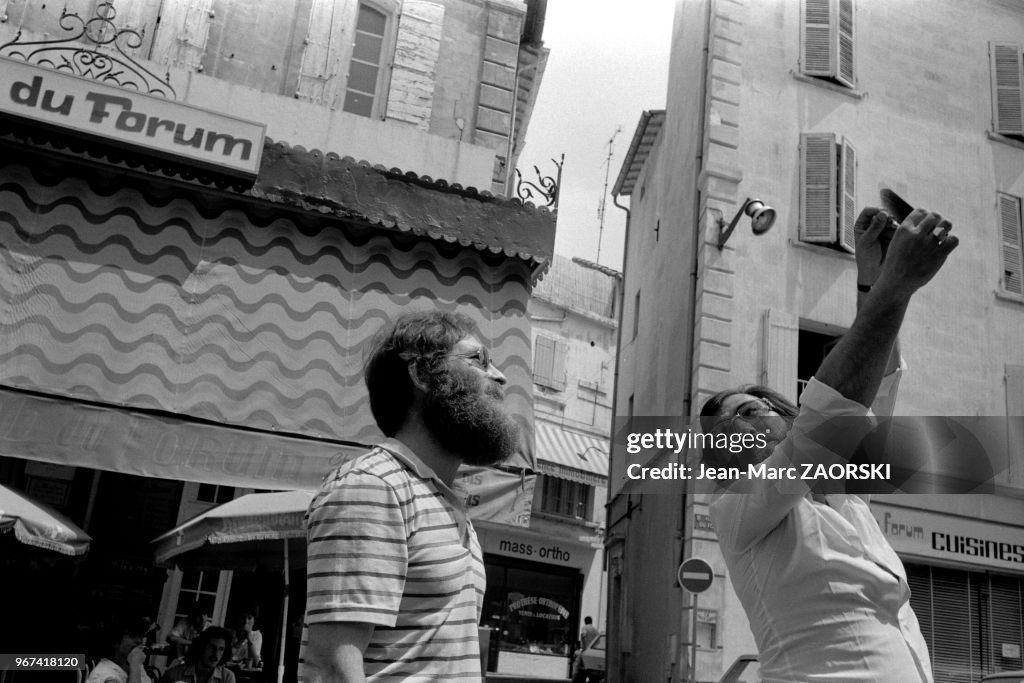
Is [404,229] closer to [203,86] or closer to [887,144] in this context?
[203,86]

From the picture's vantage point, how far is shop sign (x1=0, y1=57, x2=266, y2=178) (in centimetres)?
680

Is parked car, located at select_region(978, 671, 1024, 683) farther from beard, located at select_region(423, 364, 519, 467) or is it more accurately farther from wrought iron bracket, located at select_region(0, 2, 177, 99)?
wrought iron bracket, located at select_region(0, 2, 177, 99)

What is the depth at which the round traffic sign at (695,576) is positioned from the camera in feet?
33.9

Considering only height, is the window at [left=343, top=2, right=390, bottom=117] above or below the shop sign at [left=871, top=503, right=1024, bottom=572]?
above

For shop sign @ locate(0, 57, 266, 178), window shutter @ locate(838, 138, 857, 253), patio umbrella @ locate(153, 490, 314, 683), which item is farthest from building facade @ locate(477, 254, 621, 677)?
shop sign @ locate(0, 57, 266, 178)

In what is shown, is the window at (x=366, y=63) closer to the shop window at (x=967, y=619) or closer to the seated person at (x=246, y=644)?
the seated person at (x=246, y=644)

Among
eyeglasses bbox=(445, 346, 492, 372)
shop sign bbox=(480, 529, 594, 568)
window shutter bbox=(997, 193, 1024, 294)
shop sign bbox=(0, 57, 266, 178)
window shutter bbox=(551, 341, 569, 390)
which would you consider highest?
window shutter bbox=(551, 341, 569, 390)

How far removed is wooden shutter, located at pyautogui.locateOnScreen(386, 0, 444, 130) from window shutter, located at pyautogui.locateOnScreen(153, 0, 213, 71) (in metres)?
1.94

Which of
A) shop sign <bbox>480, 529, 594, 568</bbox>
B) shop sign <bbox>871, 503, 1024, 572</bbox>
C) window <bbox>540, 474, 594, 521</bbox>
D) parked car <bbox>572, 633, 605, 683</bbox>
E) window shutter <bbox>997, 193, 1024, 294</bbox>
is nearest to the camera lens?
shop sign <bbox>871, 503, 1024, 572</bbox>

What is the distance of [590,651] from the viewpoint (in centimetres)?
1805

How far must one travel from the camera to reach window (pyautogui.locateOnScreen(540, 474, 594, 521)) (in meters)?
27.1

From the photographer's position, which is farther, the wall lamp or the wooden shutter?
the wall lamp

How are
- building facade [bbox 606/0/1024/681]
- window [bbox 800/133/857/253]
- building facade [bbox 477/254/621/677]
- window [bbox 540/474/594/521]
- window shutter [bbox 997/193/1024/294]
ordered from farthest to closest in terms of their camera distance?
window [bbox 540/474/594/521]
building facade [bbox 477/254/621/677]
window shutter [bbox 997/193/1024/294]
window [bbox 800/133/857/253]
building facade [bbox 606/0/1024/681]

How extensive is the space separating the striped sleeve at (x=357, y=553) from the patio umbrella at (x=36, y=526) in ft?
16.5
